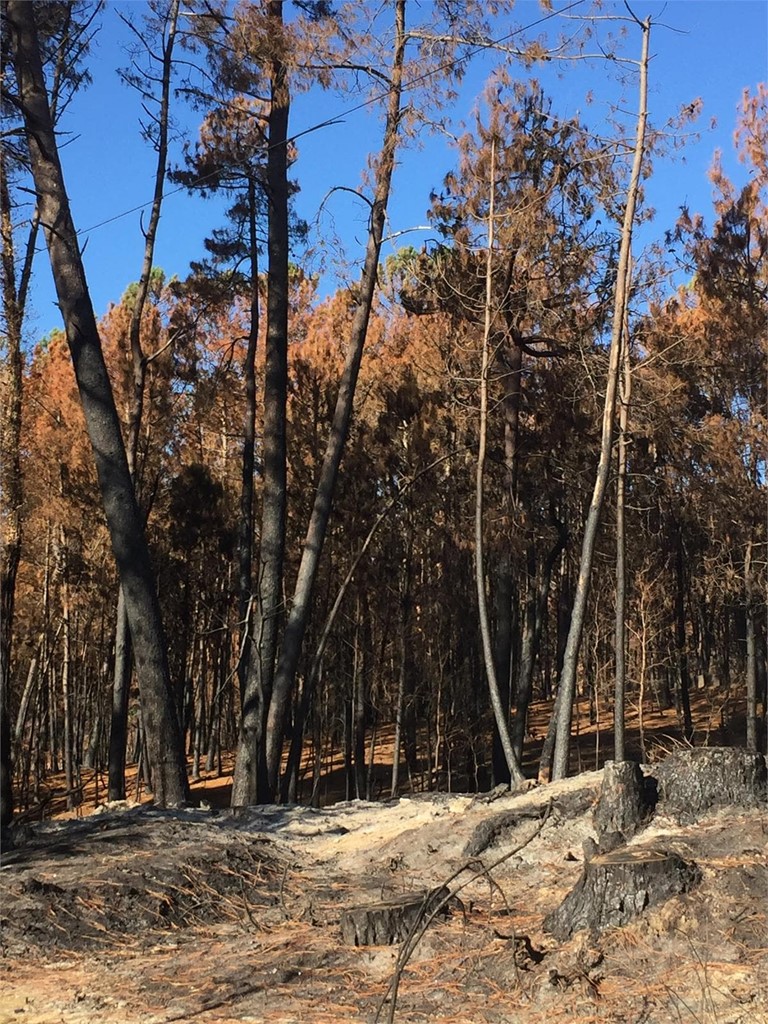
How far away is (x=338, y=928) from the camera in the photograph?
5113 millimetres

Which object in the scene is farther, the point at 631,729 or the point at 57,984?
the point at 631,729

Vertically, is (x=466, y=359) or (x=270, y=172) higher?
(x=270, y=172)

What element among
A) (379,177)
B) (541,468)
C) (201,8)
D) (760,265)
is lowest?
(541,468)

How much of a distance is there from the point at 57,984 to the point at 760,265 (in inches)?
656

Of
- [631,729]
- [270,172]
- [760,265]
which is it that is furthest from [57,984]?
[631,729]

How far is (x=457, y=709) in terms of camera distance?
861 inches

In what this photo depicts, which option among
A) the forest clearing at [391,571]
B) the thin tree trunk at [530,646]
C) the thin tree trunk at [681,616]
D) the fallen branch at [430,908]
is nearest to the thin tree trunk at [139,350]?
the forest clearing at [391,571]

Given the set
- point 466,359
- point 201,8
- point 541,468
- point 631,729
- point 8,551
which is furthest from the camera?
point 631,729

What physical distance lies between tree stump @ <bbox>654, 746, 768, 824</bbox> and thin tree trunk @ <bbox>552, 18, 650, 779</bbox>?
11.0ft

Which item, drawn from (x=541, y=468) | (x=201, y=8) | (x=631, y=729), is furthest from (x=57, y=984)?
(x=631, y=729)

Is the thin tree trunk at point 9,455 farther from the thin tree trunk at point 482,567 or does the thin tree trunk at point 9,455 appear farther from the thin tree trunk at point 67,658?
the thin tree trunk at point 67,658

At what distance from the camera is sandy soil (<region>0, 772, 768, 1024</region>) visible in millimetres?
4020

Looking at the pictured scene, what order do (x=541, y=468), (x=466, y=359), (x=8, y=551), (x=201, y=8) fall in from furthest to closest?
(x=541, y=468) < (x=466, y=359) < (x=201, y=8) < (x=8, y=551)

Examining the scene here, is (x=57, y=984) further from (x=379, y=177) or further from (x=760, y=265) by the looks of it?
(x=760, y=265)
